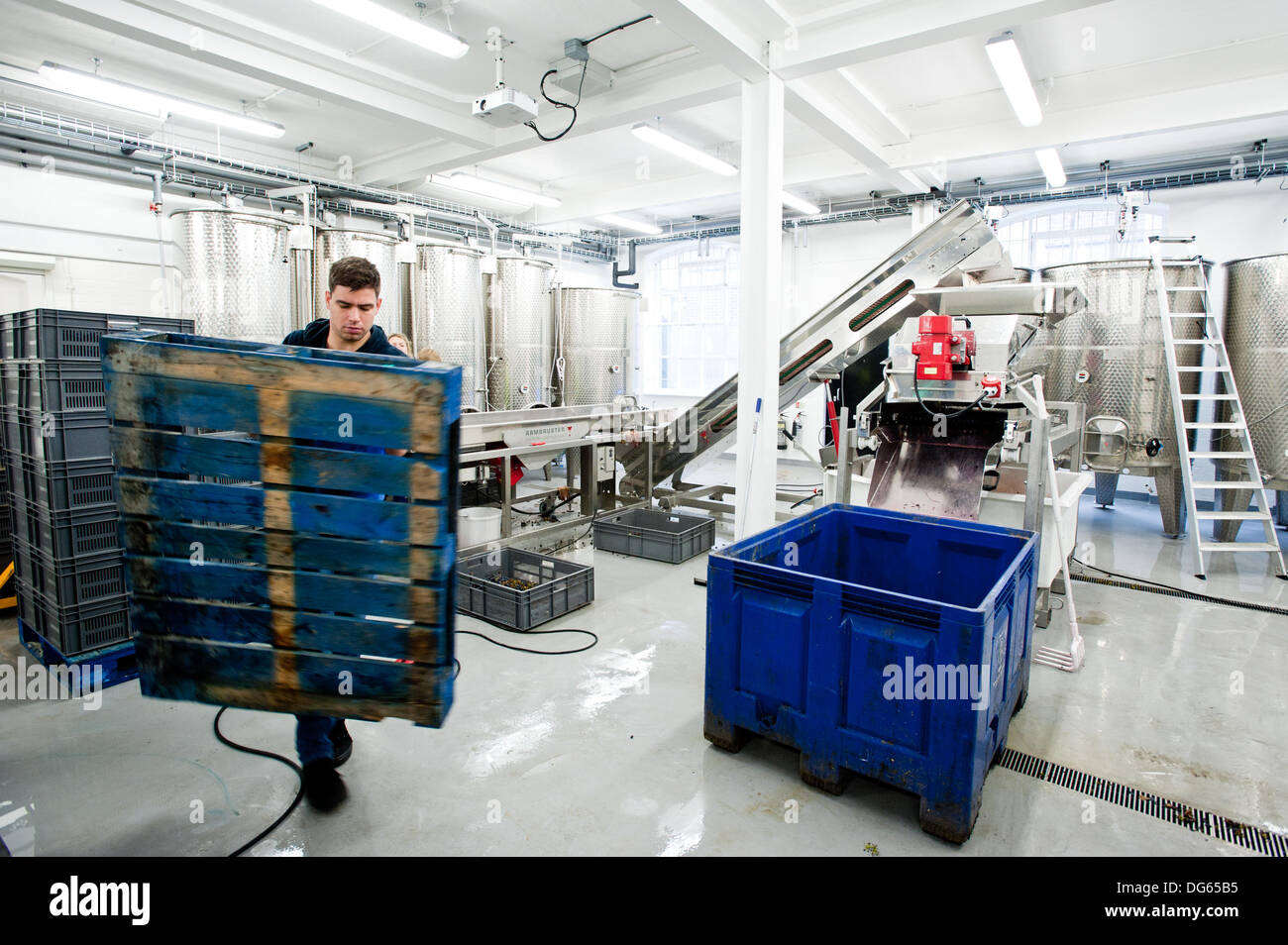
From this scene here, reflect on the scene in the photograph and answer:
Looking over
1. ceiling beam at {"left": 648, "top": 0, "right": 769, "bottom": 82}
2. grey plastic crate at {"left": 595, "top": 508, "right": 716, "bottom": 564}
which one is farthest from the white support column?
grey plastic crate at {"left": 595, "top": 508, "right": 716, "bottom": 564}

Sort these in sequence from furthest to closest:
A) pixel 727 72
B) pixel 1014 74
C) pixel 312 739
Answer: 1. pixel 727 72
2. pixel 1014 74
3. pixel 312 739

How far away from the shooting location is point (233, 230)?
6414 mm

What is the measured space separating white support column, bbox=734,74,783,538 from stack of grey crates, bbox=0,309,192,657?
146 inches

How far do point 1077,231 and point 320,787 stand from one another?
32.9 feet

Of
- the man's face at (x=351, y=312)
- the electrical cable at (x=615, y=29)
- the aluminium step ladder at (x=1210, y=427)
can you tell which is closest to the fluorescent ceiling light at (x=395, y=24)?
the electrical cable at (x=615, y=29)

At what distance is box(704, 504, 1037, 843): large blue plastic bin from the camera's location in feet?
7.09

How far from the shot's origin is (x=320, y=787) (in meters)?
2.32

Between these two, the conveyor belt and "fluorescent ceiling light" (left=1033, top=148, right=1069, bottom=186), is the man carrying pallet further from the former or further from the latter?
"fluorescent ceiling light" (left=1033, top=148, right=1069, bottom=186)

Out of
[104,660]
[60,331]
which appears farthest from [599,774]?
[60,331]

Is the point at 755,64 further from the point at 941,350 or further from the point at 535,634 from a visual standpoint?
the point at 535,634

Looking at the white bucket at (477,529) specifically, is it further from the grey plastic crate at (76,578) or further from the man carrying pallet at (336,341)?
the man carrying pallet at (336,341)
